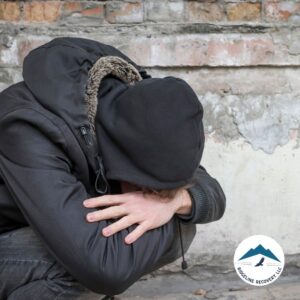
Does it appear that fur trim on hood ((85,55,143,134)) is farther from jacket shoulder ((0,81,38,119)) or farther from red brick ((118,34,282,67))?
red brick ((118,34,282,67))

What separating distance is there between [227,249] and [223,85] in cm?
75

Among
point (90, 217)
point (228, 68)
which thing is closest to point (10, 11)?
point (228, 68)

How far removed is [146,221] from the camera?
1657mm

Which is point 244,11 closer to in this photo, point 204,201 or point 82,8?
point 82,8

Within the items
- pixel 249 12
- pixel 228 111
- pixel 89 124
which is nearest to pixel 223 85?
pixel 228 111

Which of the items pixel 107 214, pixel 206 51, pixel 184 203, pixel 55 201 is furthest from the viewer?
pixel 206 51

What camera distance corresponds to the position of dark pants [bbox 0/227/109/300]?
1.66 meters

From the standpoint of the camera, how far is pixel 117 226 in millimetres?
1597

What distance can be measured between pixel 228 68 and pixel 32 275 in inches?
53.1

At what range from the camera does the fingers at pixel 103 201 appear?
5.18 feet

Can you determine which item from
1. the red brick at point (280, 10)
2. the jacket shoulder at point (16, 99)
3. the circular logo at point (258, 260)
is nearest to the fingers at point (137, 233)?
the jacket shoulder at point (16, 99)

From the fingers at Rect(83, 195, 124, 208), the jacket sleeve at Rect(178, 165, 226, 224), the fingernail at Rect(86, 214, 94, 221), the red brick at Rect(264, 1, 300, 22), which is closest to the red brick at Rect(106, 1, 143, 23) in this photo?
the red brick at Rect(264, 1, 300, 22)

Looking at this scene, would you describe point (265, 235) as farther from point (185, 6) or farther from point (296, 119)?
point (185, 6)

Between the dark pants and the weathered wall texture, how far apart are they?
1003mm
